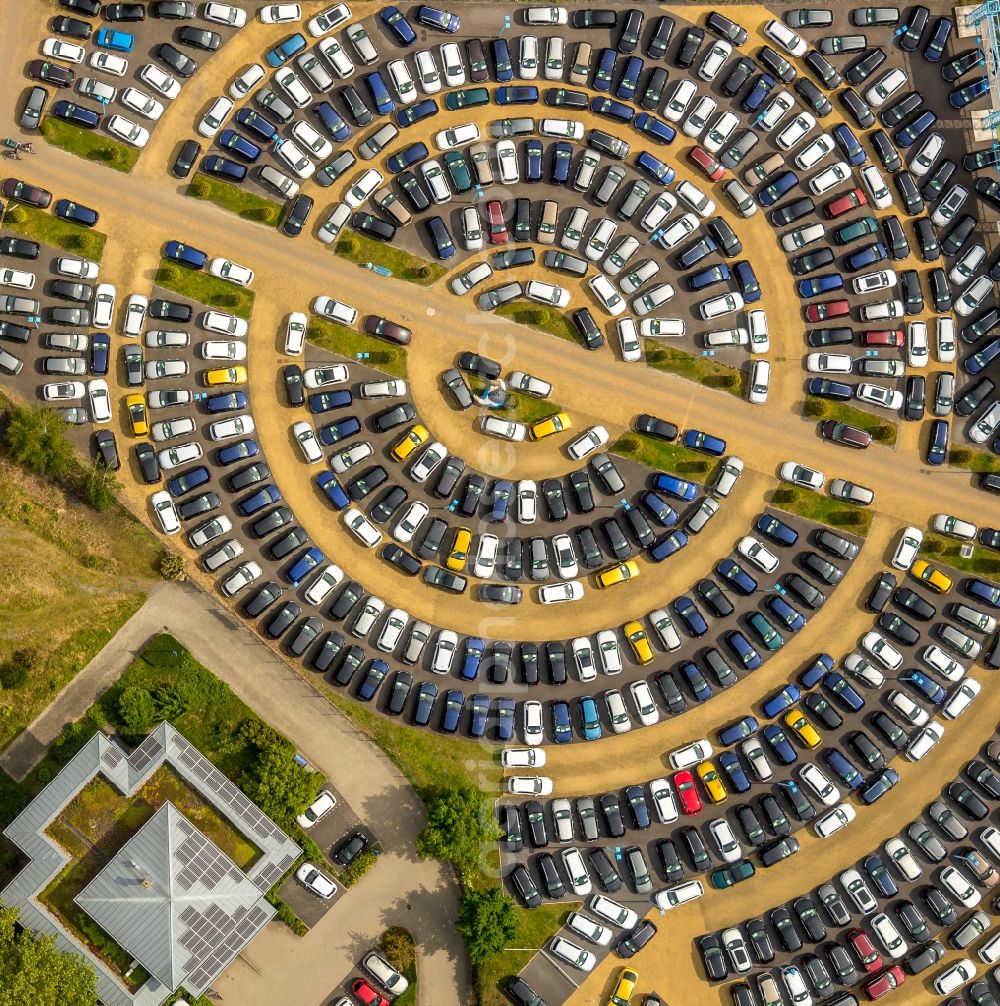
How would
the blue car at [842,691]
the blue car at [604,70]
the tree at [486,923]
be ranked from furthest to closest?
the blue car at [604,70]
the blue car at [842,691]
the tree at [486,923]

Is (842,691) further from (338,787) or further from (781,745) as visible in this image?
(338,787)

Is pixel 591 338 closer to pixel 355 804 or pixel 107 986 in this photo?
pixel 355 804

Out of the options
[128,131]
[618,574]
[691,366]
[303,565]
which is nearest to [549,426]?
[691,366]

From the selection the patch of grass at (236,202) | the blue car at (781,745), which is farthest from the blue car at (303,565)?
the blue car at (781,745)

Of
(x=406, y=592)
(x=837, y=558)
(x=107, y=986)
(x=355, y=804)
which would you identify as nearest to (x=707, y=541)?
(x=837, y=558)

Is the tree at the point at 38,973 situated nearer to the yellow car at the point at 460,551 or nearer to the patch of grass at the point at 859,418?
the yellow car at the point at 460,551

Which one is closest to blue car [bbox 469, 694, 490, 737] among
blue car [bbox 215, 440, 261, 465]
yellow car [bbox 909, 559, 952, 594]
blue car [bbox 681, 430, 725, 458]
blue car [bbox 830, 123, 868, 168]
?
blue car [bbox 681, 430, 725, 458]

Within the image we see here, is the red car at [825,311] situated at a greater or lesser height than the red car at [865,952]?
greater
